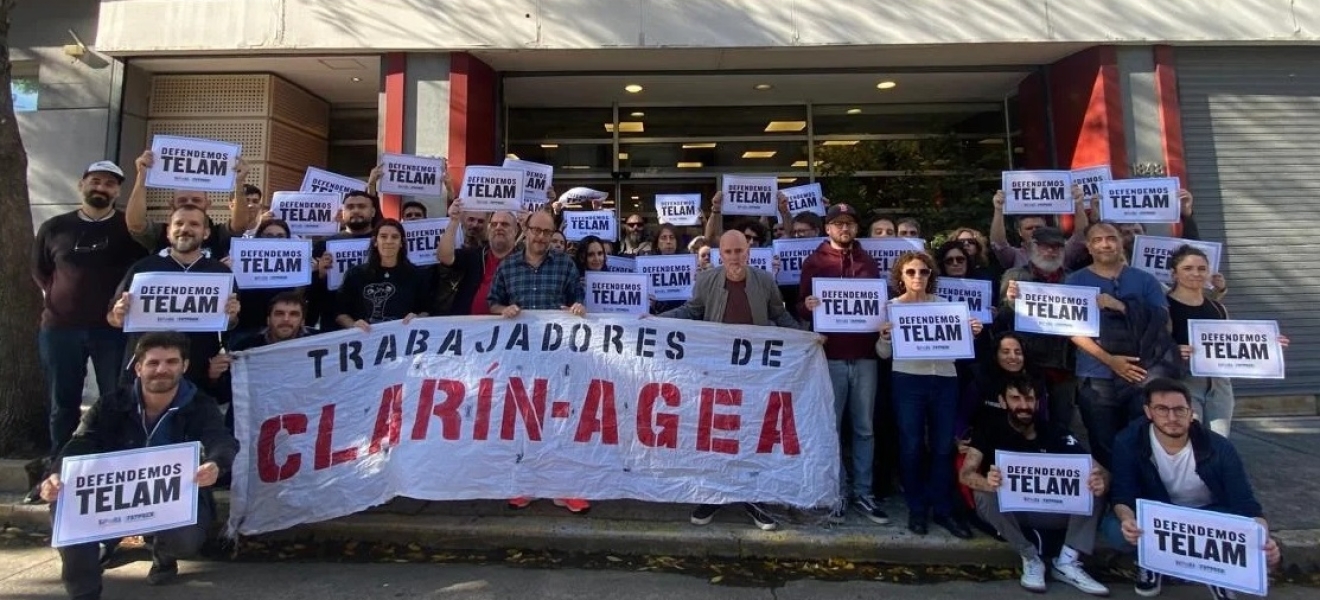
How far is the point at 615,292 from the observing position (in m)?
5.52

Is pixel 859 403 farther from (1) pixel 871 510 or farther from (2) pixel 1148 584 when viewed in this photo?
(2) pixel 1148 584

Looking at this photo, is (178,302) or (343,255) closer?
(178,302)

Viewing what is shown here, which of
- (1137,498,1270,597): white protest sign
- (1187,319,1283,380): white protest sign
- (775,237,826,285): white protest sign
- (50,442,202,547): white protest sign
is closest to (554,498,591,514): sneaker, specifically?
(50,442,202,547): white protest sign

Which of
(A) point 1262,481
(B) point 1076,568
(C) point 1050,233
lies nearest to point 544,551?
(B) point 1076,568

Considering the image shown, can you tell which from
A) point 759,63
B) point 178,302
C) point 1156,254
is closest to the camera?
point 178,302

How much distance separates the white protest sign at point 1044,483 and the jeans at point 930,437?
478mm

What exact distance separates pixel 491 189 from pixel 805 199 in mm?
3022

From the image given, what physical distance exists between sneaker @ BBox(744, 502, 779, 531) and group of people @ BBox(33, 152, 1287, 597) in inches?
0.4

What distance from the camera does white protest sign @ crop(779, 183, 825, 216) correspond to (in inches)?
271

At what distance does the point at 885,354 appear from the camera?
15.1ft

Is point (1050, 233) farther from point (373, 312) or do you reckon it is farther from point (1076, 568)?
point (373, 312)

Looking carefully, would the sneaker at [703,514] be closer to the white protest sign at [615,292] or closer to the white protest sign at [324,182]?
the white protest sign at [615,292]

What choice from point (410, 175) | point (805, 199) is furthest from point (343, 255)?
point (805, 199)

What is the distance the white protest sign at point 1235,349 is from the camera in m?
4.26
